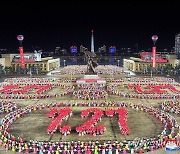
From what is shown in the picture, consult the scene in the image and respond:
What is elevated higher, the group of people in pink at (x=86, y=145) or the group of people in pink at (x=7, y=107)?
the group of people in pink at (x=7, y=107)

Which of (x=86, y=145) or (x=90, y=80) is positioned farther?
(x=90, y=80)

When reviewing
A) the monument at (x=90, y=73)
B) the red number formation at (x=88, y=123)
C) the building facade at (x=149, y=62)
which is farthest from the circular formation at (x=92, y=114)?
the building facade at (x=149, y=62)

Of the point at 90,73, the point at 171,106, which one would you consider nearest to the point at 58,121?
the point at 171,106

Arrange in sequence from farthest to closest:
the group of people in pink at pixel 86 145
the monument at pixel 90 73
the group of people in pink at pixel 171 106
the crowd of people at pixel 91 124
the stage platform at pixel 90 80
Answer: the monument at pixel 90 73 → the stage platform at pixel 90 80 → the group of people in pink at pixel 171 106 → the crowd of people at pixel 91 124 → the group of people in pink at pixel 86 145

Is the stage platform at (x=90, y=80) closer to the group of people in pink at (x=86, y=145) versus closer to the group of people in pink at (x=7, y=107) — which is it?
the group of people in pink at (x=7, y=107)

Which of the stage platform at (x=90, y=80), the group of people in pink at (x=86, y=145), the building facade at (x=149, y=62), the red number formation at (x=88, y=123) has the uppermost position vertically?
the building facade at (x=149, y=62)

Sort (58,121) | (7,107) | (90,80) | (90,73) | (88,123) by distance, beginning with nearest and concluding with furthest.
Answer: (88,123) < (58,121) < (7,107) < (90,80) < (90,73)

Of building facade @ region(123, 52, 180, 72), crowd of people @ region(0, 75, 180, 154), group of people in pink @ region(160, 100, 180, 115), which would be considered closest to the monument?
crowd of people @ region(0, 75, 180, 154)

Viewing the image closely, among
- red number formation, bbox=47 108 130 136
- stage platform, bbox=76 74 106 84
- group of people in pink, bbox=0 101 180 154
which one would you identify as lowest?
group of people in pink, bbox=0 101 180 154

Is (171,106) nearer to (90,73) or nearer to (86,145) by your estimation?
(86,145)

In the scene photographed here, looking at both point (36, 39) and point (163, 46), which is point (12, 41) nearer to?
point (36, 39)

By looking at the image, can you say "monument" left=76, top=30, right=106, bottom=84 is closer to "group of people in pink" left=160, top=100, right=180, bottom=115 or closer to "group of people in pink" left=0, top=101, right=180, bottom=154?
"group of people in pink" left=160, top=100, right=180, bottom=115

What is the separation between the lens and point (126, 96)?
6303 centimetres

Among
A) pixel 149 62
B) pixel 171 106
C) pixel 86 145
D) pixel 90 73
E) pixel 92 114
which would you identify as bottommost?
pixel 86 145
